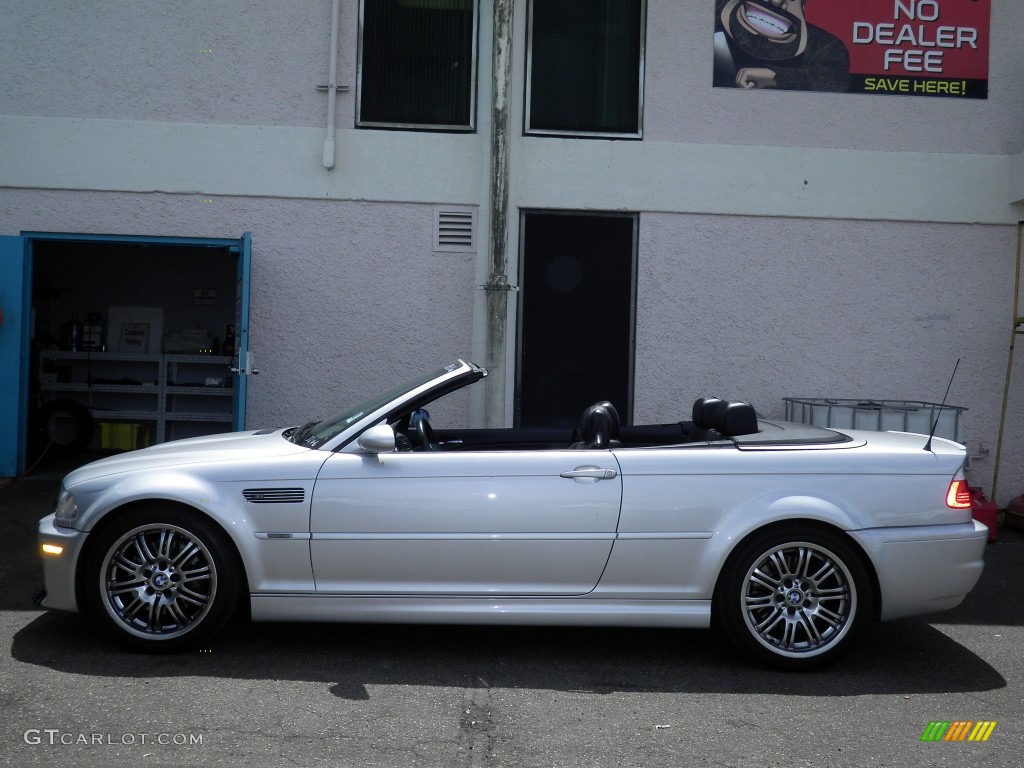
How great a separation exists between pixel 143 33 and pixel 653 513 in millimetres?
6829

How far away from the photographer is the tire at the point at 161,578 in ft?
15.4

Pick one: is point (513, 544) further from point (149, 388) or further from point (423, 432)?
point (149, 388)

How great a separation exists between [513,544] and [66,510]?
2.11m

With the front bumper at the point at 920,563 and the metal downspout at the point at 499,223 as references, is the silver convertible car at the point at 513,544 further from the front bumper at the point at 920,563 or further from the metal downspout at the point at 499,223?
the metal downspout at the point at 499,223

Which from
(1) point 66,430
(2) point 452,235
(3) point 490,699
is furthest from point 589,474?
(1) point 66,430

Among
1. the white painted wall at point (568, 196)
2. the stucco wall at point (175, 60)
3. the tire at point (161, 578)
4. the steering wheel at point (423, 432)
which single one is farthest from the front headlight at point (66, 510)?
the stucco wall at point (175, 60)

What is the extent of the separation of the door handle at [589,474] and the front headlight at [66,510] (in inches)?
89.7

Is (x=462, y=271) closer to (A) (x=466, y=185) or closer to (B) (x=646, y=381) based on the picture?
(A) (x=466, y=185)

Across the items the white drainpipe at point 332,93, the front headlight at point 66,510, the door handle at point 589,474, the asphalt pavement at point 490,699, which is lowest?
the asphalt pavement at point 490,699

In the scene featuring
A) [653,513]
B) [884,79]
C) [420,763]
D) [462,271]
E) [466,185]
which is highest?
[884,79]

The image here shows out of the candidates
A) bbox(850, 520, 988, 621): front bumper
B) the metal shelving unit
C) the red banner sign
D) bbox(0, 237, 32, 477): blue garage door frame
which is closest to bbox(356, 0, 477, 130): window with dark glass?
the red banner sign

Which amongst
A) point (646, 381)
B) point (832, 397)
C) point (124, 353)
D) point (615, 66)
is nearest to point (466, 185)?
point (615, 66)

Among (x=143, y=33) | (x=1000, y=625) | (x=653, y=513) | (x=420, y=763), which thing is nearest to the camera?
(x=420, y=763)

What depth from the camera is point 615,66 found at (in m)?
9.30
